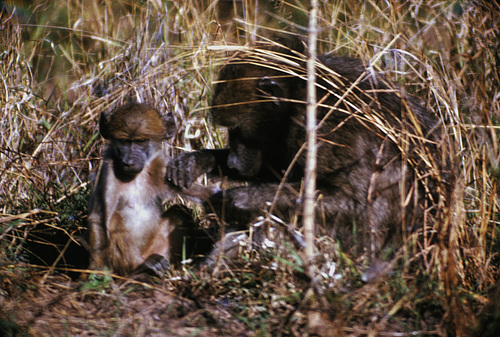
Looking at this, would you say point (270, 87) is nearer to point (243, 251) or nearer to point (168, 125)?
point (168, 125)

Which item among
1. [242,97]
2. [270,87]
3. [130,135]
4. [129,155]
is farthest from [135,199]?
[270,87]

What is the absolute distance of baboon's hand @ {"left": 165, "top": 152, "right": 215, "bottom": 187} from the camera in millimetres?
4184

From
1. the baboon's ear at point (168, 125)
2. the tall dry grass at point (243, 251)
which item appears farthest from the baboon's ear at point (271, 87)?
the baboon's ear at point (168, 125)

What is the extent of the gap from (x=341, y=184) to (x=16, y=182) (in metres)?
2.80

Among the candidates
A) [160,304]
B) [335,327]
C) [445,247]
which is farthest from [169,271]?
[445,247]

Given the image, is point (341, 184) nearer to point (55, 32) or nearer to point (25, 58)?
point (25, 58)

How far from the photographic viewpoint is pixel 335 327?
8.81ft

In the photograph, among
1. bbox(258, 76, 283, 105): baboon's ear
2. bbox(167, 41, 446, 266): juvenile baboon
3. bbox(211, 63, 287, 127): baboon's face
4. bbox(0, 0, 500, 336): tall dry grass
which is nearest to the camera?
bbox(0, 0, 500, 336): tall dry grass

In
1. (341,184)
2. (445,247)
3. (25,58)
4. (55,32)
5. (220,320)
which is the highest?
(55,32)

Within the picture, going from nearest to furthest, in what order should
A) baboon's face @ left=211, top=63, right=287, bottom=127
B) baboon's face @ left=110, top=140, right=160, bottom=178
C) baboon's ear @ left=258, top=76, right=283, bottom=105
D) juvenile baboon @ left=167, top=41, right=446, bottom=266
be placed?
juvenile baboon @ left=167, top=41, right=446, bottom=266
baboon's face @ left=110, top=140, right=160, bottom=178
baboon's ear @ left=258, top=76, right=283, bottom=105
baboon's face @ left=211, top=63, right=287, bottom=127

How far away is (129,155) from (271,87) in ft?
3.58

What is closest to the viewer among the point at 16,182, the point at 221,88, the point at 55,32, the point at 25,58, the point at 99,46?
the point at 221,88

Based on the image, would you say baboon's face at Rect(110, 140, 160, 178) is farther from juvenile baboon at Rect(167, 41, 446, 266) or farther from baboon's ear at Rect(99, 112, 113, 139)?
juvenile baboon at Rect(167, 41, 446, 266)

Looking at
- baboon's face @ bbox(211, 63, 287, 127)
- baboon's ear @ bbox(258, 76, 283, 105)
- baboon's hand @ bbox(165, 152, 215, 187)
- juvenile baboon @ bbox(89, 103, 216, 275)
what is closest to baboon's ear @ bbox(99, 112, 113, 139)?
juvenile baboon @ bbox(89, 103, 216, 275)
